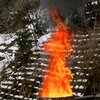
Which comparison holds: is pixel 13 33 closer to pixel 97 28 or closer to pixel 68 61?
pixel 97 28

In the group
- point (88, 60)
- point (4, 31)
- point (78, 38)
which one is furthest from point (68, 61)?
point (4, 31)

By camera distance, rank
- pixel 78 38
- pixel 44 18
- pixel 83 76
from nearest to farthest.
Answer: pixel 83 76 → pixel 78 38 → pixel 44 18

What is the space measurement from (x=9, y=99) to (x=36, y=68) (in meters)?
1.44

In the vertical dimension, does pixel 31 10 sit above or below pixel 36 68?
above

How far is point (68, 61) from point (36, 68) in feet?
3.40

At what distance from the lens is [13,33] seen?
1712 centimetres

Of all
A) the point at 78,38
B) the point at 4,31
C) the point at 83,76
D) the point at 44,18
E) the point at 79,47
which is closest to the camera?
the point at 83,76

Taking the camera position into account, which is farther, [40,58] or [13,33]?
[13,33]

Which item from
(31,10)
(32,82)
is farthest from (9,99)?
(31,10)

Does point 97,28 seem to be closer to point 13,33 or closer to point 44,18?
point 44,18

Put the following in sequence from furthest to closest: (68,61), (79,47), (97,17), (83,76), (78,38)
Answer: (97,17) → (78,38) → (79,47) → (68,61) → (83,76)

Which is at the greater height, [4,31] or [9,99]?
[4,31]

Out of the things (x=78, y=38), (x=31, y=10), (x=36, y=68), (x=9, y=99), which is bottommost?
(x=9, y=99)

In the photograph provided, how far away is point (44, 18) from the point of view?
1642cm
